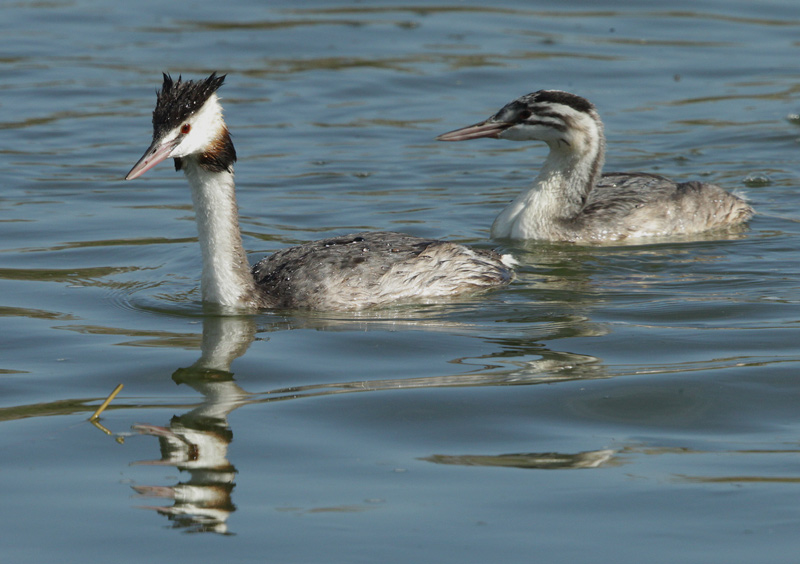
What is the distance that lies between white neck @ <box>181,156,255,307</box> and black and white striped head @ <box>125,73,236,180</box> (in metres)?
0.21

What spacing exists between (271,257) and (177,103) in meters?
1.79

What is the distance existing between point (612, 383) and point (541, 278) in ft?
Answer: 9.97

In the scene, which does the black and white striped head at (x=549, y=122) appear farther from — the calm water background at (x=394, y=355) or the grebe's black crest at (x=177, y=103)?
the grebe's black crest at (x=177, y=103)

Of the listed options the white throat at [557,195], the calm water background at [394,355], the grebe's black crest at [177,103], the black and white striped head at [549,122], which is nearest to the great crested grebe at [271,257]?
the grebe's black crest at [177,103]

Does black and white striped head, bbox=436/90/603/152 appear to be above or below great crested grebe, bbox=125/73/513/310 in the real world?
above

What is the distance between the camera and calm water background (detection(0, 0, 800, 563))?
17.8 ft

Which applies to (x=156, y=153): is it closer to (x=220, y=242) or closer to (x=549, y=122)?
(x=220, y=242)

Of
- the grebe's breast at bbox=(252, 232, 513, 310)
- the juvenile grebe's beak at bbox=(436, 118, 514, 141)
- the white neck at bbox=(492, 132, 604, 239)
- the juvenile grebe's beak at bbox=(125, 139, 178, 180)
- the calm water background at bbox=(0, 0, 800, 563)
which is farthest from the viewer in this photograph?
the juvenile grebe's beak at bbox=(436, 118, 514, 141)

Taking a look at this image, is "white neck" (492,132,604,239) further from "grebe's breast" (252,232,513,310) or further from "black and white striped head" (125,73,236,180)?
"black and white striped head" (125,73,236,180)

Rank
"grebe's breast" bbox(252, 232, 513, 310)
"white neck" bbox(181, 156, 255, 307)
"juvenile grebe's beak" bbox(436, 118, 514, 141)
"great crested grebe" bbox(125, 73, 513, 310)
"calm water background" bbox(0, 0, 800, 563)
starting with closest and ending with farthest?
1. "calm water background" bbox(0, 0, 800, 563)
2. "great crested grebe" bbox(125, 73, 513, 310)
3. "white neck" bbox(181, 156, 255, 307)
4. "grebe's breast" bbox(252, 232, 513, 310)
5. "juvenile grebe's beak" bbox(436, 118, 514, 141)

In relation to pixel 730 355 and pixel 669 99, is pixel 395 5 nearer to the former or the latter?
pixel 669 99

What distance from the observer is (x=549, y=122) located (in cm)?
1177

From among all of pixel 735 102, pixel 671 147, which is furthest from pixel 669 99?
pixel 671 147

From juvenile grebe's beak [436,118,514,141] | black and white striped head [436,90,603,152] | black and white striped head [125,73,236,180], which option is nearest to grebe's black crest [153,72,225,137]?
black and white striped head [125,73,236,180]
